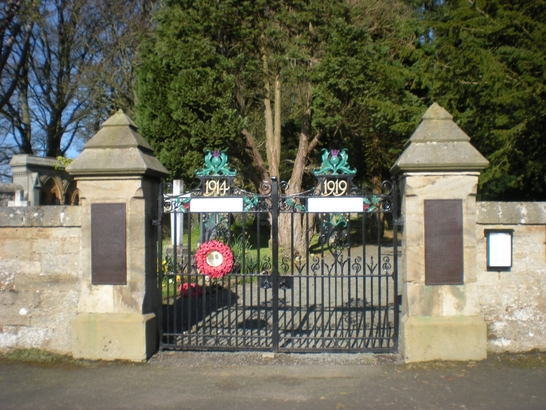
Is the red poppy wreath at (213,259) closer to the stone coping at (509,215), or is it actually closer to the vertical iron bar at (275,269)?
the vertical iron bar at (275,269)

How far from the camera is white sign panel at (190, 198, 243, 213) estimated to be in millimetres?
5840

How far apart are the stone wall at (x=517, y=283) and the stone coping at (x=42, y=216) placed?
450 cm

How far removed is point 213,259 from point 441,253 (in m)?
2.57

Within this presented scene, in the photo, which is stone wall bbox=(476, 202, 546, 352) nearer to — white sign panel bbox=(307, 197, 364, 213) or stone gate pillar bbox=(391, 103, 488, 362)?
stone gate pillar bbox=(391, 103, 488, 362)

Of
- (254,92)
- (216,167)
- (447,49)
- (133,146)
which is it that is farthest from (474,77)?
(133,146)

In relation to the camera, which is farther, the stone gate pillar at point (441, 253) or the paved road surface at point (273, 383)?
the stone gate pillar at point (441, 253)

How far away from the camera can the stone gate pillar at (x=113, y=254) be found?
5621 mm

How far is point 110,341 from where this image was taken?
5.63m

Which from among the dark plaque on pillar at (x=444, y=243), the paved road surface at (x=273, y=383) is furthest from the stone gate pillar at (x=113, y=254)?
the dark plaque on pillar at (x=444, y=243)

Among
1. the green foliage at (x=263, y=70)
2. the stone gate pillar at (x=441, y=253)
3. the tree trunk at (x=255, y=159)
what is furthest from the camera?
the tree trunk at (x=255, y=159)

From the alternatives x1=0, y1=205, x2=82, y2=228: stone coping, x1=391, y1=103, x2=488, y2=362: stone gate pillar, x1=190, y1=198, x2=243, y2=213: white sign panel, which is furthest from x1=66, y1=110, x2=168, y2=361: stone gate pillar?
x1=391, y1=103, x2=488, y2=362: stone gate pillar

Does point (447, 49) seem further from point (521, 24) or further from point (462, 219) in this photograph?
point (462, 219)

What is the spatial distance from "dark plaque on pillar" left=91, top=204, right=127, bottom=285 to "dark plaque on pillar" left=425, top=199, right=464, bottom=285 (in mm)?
3339

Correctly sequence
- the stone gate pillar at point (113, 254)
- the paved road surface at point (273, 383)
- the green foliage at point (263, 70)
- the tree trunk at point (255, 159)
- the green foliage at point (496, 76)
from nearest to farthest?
the paved road surface at point (273, 383) < the stone gate pillar at point (113, 254) < the green foliage at point (496, 76) < the green foliage at point (263, 70) < the tree trunk at point (255, 159)
